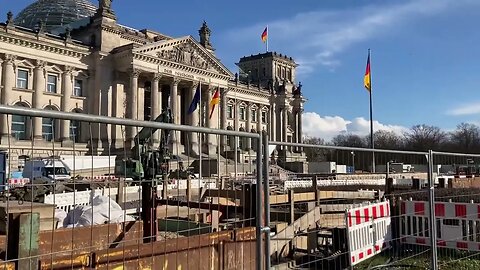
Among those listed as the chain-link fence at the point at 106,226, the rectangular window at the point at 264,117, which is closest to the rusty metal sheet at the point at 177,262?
the chain-link fence at the point at 106,226

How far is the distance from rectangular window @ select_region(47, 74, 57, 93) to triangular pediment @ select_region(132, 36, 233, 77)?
9.63 m

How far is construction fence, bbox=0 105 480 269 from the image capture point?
181 inches

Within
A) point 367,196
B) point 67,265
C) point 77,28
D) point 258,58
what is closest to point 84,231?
point 67,265

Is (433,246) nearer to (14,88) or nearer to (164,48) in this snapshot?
(14,88)

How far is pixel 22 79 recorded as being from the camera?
5212 centimetres

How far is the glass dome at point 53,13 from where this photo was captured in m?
67.7

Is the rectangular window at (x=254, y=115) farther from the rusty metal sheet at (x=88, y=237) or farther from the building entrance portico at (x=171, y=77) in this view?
the rusty metal sheet at (x=88, y=237)

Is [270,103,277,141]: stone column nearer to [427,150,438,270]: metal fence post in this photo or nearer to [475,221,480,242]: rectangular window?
[475,221,480,242]: rectangular window

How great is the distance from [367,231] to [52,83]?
172 feet

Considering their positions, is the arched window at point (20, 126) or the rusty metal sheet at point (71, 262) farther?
the arched window at point (20, 126)

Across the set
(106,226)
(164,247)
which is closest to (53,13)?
(106,226)

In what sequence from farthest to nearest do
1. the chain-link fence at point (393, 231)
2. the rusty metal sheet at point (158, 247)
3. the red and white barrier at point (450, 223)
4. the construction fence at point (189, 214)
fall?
the red and white barrier at point (450, 223) → the chain-link fence at point (393, 231) → the rusty metal sheet at point (158, 247) → the construction fence at point (189, 214)

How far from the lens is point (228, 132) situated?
4.77 m

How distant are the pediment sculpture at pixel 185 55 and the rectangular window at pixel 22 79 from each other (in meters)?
16.1
